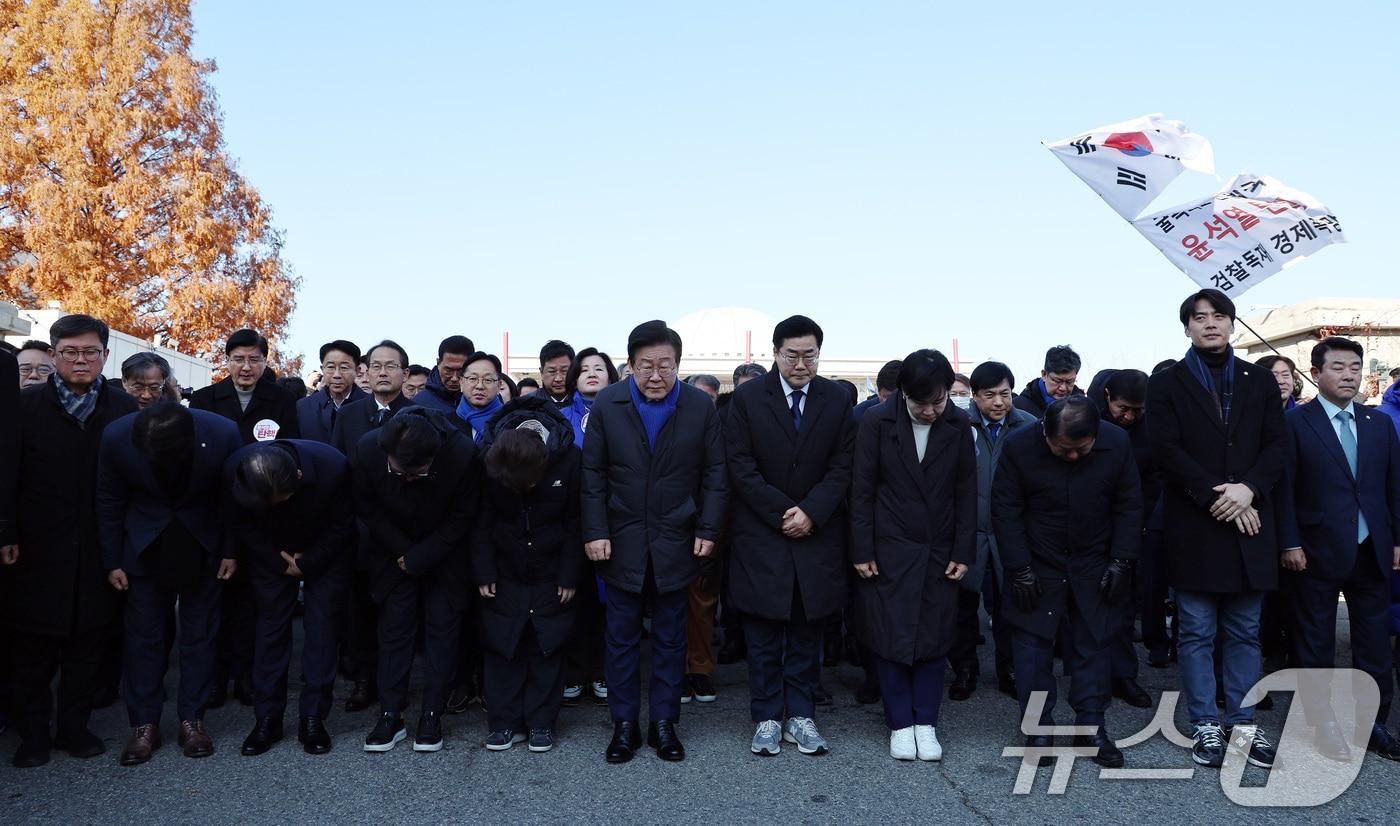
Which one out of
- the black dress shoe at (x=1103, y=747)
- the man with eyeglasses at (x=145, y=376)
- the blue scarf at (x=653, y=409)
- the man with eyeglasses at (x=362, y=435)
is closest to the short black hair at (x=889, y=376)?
the blue scarf at (x=653, y=409)

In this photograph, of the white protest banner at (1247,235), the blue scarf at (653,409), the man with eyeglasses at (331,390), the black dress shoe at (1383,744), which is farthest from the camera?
the man with eyeglasses at (331,390)

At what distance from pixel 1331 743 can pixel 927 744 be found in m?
1.84

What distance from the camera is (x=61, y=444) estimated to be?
465 cm

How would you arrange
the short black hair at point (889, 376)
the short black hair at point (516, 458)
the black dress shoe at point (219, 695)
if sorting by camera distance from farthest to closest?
the short black hair at point (889, 376) → the black dress shoe at point (219, 695) → the short black hair at point (516, 458)

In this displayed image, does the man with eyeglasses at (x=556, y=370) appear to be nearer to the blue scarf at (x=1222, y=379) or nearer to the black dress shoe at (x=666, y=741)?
the black dress shoe at (x=666, y=741)

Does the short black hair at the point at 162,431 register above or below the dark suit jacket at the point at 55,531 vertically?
above

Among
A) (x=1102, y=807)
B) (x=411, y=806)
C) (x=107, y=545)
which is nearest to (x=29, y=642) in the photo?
(x=107, y=545)

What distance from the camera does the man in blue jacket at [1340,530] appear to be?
4.53 meters

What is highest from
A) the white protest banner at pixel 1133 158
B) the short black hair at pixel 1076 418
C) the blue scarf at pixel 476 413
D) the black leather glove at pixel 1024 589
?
the white protest banner at pixel 1133 158

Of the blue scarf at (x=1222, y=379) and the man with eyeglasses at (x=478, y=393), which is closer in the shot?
the blue scarf at (x=1222, y=379)

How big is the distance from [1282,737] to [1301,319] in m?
30.9

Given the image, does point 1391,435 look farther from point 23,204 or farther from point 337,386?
point 23,204

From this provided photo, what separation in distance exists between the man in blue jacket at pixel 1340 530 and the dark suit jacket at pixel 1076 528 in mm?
834

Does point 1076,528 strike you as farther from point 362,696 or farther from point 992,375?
point 362,696
